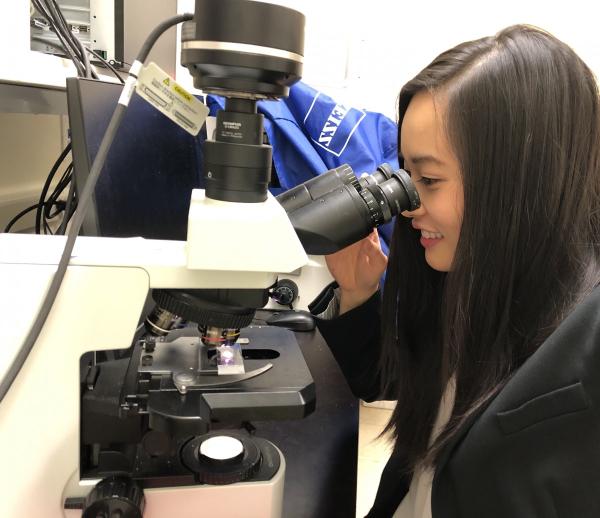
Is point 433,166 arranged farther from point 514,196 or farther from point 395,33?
point 395,33

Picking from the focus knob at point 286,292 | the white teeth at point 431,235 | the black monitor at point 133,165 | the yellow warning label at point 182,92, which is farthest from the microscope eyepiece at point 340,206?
the focus knob at point 286,292

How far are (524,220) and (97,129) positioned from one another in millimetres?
649

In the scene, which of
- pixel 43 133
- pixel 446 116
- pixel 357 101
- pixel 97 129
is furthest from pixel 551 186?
pixel 357 101

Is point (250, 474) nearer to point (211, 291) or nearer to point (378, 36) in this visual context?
point (211, 291)

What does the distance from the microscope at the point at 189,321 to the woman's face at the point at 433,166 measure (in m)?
0.18

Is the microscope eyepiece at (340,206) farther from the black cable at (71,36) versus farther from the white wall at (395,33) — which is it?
the white wall at (395,33)

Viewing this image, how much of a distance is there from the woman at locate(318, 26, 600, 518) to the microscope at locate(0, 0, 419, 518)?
7.9 inches

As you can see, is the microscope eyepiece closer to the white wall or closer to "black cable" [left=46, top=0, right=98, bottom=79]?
"black cable" [left=46, top=0, right=98, bottom=79]

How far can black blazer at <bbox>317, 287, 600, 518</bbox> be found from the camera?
20.7 inches

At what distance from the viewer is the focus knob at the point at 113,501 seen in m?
0.48

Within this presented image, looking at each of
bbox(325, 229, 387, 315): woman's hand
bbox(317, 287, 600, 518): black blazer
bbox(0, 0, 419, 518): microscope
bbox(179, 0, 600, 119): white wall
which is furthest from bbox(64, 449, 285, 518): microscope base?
bbox(179, 0, 600, 119): white wall

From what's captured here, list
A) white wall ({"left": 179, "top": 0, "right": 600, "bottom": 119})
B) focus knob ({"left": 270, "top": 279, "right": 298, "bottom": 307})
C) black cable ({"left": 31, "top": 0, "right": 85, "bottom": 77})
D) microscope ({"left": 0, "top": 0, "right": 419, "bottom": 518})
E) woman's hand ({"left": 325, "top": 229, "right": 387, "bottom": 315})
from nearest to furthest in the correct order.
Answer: microscope ({"left": 0, "top": 0, "right": 419, "bottom": 518}) → black cable ({"left": 31, "top": 0, "right": 85, "bottom": 77}) → woman's hand ({"left": 325, "top": 229, "right": 387, "bottom": 315}) → focus knob ({"left": 270, "top": 279, "right": 298, "bottom": 307}) → white wall ({"left": 179, "top": 0, "right": 600, "bottom": 119})

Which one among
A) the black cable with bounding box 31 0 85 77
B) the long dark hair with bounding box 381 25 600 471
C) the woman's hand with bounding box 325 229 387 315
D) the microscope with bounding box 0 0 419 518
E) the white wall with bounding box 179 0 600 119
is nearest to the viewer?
the microscope with bounding box 0 0 419 518

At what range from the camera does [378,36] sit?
2012 mm
